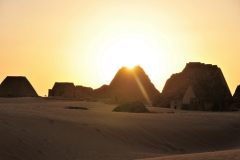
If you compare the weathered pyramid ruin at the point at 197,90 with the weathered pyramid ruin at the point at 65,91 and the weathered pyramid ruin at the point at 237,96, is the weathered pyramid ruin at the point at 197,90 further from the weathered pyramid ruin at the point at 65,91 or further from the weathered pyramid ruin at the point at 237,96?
the weathered pyramid ruin at the point at 65,91

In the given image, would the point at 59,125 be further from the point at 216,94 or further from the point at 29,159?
the point at 216,94

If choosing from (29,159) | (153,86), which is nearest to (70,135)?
(29,159)

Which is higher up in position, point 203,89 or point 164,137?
point 203,89

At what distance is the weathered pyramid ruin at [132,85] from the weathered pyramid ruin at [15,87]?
11.6m

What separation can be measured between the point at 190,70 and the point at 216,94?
12.7 ft

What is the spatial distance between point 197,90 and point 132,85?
19.3 metres

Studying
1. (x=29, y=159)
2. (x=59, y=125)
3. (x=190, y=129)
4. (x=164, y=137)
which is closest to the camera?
(x=29, y=159)

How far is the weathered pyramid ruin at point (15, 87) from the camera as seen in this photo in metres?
53.2

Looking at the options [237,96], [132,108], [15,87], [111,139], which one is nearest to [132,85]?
[237,96]

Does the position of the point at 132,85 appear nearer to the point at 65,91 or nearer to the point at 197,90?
the point at 65,91

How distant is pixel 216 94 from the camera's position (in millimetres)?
39750

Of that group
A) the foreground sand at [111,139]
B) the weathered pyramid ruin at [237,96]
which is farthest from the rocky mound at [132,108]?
the weathered pyramid ruin at [237,96]

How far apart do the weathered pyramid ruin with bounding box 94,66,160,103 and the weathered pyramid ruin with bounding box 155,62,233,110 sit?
1370cm

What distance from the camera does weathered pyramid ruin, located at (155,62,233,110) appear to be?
38.1 m
